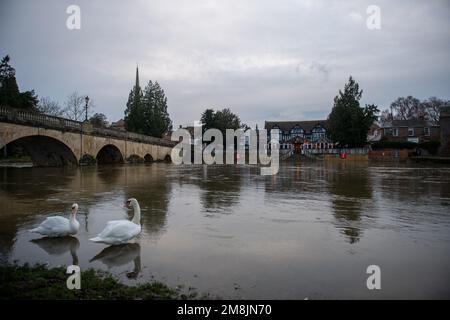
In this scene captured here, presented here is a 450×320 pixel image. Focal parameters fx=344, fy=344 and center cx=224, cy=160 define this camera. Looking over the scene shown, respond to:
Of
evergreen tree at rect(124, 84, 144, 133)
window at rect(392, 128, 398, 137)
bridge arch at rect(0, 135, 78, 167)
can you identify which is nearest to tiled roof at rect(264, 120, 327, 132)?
A: window at rect(392, 128, 398, 137)

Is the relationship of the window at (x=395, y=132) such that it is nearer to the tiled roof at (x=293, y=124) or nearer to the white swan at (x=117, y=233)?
the tiled roof at (x=293, y=124)

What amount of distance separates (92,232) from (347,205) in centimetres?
720

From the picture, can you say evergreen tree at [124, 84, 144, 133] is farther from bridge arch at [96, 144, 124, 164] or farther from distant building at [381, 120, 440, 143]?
distant building at [381, 120, 440, 143]

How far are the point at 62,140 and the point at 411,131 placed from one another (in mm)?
74320

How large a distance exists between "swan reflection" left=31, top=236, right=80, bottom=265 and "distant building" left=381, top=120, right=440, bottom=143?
82971 mm

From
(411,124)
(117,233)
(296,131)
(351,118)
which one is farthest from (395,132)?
(117,233)

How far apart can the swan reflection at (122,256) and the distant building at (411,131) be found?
271ft

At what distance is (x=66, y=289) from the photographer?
3.87 m

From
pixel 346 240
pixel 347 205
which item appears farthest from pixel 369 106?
pixel 346 240

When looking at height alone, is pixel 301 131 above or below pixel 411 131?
above

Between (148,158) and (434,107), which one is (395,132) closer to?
(434,107)

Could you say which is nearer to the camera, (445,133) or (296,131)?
(445,133)

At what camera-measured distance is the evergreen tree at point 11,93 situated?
48406 mm
